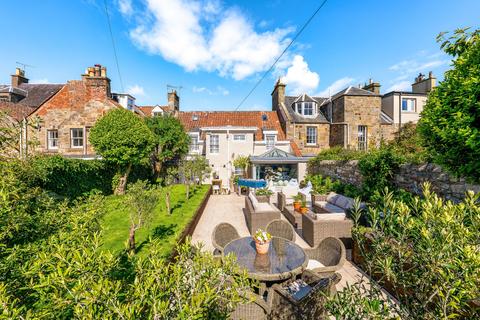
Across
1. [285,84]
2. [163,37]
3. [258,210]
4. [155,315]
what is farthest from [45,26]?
[285,84]

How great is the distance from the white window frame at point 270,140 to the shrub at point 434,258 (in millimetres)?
20487

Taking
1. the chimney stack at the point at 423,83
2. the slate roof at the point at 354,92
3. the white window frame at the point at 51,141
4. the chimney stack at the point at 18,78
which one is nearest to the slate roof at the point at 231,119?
the slate roof at the point at 354,92

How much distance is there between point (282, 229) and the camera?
21.1 feet

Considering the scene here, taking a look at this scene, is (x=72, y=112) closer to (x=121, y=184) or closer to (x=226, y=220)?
(x=121, y=184)

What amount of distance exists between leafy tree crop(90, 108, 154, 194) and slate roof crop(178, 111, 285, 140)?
939 cm

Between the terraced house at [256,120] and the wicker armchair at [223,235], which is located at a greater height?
the terraced house at [256,120]

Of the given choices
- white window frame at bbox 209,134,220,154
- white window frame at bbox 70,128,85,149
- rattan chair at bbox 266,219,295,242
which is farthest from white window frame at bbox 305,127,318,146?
white window frame at bbox 70,128,85,149

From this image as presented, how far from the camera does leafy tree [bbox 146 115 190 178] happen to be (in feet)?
66.1

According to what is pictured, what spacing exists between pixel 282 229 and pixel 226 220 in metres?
5.35

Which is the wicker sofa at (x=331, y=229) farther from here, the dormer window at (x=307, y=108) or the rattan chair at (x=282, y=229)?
the dormer window at (x=307, y=108)

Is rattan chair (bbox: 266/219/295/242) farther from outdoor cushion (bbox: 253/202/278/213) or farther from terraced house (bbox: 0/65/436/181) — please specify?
terraced house (bbox: 0/65/436/181)

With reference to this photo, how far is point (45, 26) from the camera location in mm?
9266

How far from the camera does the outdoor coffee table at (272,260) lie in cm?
413

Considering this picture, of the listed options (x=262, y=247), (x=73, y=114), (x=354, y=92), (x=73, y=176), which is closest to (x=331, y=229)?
(x=262, y=247)
